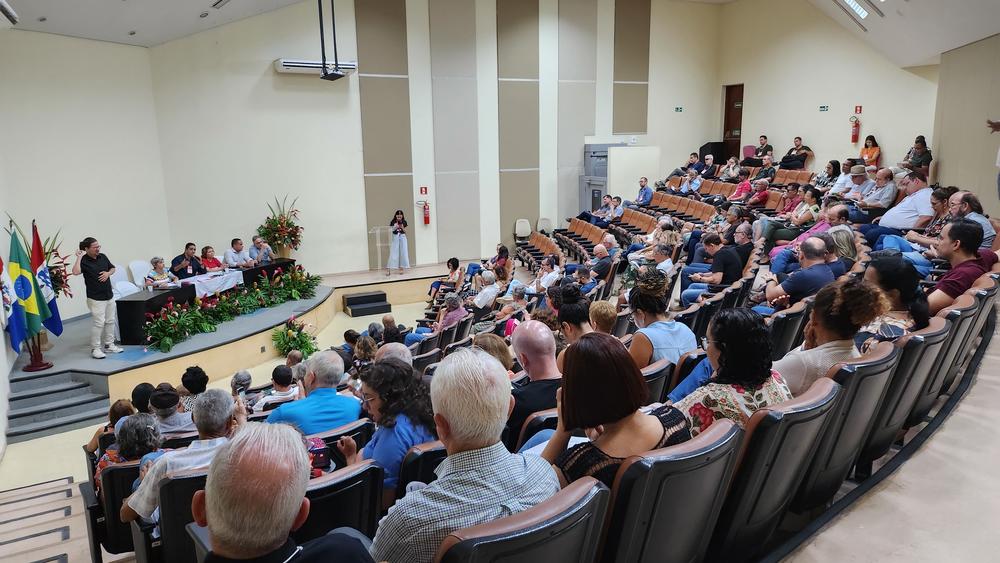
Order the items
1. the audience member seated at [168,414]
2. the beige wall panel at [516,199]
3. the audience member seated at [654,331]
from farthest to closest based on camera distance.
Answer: the beige wall panel at [516,199]
the audience member seated at [168,414]
the audience member seated at [654,331]

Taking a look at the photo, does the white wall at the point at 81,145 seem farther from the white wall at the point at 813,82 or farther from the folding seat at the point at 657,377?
the white wall at the point at 813,82

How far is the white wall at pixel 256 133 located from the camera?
11523mm

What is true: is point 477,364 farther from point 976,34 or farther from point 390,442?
point 976,34

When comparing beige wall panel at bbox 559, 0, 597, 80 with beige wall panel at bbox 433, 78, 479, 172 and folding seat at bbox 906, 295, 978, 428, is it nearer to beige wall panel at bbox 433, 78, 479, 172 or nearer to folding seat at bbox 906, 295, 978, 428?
beige wall panel at bbox 433, 78, 479, 172

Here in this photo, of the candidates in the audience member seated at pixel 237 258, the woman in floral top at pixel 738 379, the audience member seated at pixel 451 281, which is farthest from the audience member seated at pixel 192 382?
the audience member seated at pixel 237 258

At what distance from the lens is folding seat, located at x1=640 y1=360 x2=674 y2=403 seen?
8.72ft

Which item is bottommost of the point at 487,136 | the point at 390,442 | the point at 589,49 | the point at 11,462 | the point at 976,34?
the point at 11,462

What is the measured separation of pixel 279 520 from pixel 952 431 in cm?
294

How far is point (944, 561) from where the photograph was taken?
2.03 meters

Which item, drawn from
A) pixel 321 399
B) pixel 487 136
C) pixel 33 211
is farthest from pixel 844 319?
pixel 487 136

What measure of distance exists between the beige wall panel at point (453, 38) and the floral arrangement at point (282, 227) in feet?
13.3

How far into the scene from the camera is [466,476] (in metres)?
1.54

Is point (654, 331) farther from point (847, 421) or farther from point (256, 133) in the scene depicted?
point (256, 133)

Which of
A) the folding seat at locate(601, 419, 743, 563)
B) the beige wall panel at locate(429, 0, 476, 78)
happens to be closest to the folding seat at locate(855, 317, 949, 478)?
the folding seat at locate(601, 419, 743, 563)
